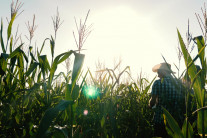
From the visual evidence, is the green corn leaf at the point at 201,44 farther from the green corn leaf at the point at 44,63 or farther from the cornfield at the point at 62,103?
Answer: the green corn leaf at the point at 44,63

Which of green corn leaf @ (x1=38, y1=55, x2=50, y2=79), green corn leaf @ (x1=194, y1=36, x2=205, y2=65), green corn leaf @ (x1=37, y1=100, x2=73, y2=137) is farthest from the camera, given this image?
green corn leaf @ (x1=38, y1=55, x2=50, y2=79)

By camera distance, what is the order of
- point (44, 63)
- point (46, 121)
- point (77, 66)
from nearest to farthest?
point (46, 121), point (77, 66), point (44, 63)

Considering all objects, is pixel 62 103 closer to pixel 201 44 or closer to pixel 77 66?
pixel 77 66

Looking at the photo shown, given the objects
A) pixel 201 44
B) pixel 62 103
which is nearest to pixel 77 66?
pixel 62 103

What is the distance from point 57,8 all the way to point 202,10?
4.71 feet

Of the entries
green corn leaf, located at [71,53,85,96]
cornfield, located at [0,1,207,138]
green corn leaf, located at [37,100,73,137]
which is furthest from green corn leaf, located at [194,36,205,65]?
green corn leaf, located at [37,100,73,137]

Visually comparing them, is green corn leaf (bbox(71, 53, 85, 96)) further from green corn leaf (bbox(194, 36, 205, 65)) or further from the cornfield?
green corn leaf (bbox(194, 36, 205, 65))

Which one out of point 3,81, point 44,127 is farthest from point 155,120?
point 44,127

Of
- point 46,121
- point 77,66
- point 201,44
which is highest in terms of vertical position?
point 201,44

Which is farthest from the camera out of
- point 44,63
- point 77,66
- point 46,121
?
point 44,63

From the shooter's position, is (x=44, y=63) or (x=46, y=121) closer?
(x=46, y=121)

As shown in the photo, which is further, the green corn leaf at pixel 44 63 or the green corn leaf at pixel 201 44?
the green corn leaf at pixel 44 63

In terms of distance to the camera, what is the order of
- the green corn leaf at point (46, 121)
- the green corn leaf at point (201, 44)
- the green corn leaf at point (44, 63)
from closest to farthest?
the green corn leaf at point (46, 121) < the green corn leaf at point (201, 44) < the green corn leaf at point (44, 63)

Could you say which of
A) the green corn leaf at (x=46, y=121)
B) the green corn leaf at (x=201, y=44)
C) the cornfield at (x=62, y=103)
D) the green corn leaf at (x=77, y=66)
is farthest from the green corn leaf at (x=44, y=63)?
the green corn leaf at (x=201, y=44)
